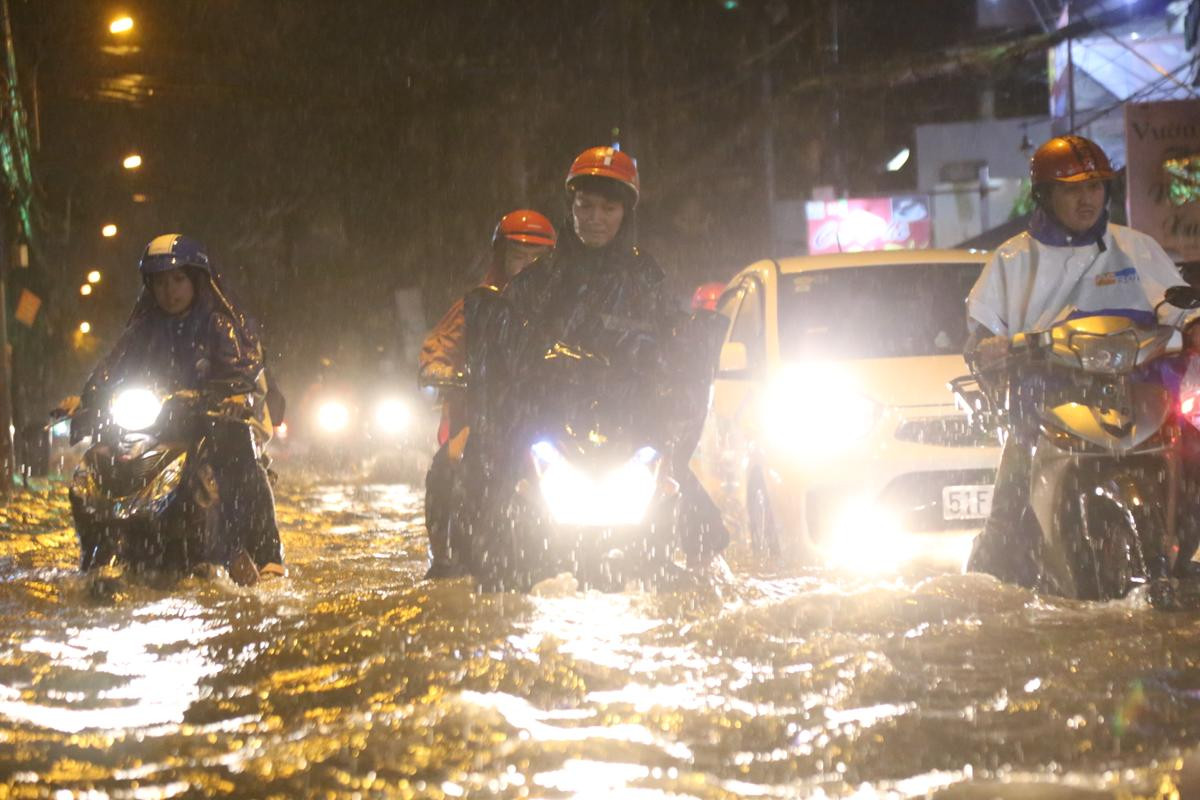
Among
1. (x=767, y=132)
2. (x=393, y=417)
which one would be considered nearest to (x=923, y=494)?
(x=393, y=417)

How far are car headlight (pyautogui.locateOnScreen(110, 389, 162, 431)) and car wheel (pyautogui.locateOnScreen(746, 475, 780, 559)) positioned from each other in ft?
9.78

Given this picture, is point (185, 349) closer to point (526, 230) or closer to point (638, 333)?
point (526, 230)

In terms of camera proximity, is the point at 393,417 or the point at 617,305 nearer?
the point at 617,305

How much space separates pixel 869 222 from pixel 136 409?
1096 inches

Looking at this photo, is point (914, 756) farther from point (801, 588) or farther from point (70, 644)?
point (70, 644)

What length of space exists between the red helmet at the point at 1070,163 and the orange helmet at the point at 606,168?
153 cm

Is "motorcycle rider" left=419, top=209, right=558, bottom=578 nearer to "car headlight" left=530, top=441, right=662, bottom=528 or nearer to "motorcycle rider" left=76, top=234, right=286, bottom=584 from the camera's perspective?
"motorcycle rider" left=76, top=234, right=286, bottom=584

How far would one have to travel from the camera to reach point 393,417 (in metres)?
23.6

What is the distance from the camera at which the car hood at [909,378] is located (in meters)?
7.01

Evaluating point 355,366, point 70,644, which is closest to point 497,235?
point 70,644

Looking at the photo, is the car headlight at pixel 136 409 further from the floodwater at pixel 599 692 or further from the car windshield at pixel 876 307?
the car windshield at pixel 876 307

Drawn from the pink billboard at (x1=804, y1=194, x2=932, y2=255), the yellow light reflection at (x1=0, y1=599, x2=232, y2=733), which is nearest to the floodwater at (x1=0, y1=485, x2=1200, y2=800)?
the yellow light reflection at (x1=0, y1=599, x2=232, y2=733)

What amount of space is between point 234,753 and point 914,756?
1.69 meters

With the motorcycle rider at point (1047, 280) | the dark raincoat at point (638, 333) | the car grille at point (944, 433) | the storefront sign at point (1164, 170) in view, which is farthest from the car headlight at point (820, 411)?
the storefront sign at point (1164, 170)
